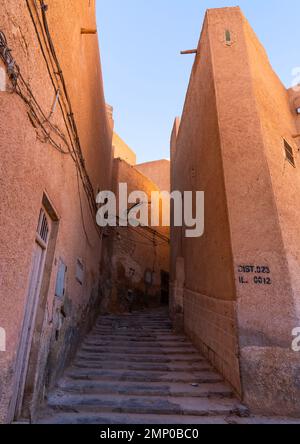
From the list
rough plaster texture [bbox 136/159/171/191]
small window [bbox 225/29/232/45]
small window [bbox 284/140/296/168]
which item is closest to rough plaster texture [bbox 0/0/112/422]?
small window [bbox 225/29/232/45]

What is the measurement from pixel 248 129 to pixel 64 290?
4.49 meters

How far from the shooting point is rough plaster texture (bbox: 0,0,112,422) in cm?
218

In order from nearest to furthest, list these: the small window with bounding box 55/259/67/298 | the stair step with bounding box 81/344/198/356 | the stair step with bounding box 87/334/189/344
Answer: the small window with bounding box 55/259/67/298
the stair step with bounding box 81/344/198/356
the stair step with bounding box 87/334/189/344

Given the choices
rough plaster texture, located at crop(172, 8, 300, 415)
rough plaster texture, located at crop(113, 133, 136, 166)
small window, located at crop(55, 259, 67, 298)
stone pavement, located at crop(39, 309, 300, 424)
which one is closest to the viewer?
stone pavement, located at crop(39, 309, 300, 424)

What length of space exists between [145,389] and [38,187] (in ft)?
10.5

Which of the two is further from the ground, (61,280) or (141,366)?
(61,280)

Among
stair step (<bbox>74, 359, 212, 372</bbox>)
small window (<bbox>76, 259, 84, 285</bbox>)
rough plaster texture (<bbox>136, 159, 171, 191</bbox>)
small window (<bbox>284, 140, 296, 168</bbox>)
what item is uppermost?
rough plaster texture (<bbox>136, 159, 171, 191</bbox>)

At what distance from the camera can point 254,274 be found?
4.20 metres

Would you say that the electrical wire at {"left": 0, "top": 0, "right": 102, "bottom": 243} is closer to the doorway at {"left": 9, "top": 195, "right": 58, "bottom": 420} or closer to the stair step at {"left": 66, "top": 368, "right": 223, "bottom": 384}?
the doorway at {"left": 9, "top": 195, "right": 58, "bottom": 420}

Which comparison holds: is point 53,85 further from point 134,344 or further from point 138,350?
point 134,344

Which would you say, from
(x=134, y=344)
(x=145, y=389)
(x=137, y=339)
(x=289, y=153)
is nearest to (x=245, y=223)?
(x=289, y=153)

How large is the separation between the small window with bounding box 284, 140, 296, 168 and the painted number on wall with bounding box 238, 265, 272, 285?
2.73 m

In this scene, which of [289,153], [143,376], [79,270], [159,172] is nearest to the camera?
[143,376]

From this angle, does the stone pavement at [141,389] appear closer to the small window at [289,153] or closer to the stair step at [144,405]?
the stair step at [144,405]
